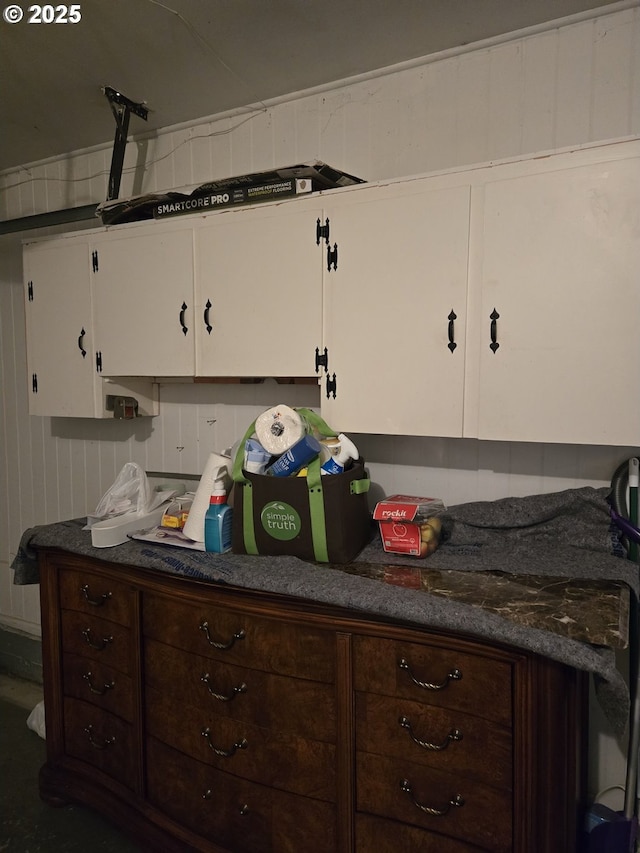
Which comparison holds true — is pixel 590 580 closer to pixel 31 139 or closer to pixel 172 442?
pixel 172 442

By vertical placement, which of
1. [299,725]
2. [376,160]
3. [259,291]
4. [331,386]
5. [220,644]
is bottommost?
[299,725]

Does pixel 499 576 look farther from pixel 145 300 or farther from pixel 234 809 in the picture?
pixel 145 300

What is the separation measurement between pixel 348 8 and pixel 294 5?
6.3 inches

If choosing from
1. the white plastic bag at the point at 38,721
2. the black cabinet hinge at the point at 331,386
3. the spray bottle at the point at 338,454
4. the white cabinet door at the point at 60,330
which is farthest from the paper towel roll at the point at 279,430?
the white plastic bag at the point at 38,721

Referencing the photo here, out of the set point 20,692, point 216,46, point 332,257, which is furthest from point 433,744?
point 20,692

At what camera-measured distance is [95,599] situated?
6.28ft

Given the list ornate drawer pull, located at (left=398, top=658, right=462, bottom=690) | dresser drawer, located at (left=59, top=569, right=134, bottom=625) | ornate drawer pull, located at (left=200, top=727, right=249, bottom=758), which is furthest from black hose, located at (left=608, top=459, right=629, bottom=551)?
dresser drawer, located at (left=59, top=569, right=134, bottom=625)

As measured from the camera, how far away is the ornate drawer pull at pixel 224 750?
157 centimetres

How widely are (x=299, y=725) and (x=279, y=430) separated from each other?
2.59ft

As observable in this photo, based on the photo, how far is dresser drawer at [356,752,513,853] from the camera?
1255 mm

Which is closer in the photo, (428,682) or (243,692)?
(428,682)

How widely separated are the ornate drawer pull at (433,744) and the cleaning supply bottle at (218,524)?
72cm

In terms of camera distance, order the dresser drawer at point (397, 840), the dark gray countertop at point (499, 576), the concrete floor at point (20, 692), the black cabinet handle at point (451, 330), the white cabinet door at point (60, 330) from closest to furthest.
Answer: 1. the dark gray countertop at point (499, 576)
2. the dresser drawer at point (397, 840)
3. the black cabinet handle at point (451, 330)
4. the white cabinet door at point (60, 330)
5. the concrete floor at point (20, 692)

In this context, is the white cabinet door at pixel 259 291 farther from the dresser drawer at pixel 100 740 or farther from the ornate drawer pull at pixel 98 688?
the dresser drawer at pixel 100 740
